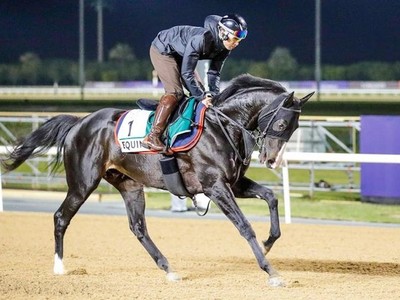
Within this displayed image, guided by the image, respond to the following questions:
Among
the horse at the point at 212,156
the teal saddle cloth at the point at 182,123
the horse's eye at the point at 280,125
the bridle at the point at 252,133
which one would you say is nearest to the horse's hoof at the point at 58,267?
the horse at the point at 212,156

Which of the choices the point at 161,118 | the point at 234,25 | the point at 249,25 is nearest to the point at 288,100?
the point at 234,25

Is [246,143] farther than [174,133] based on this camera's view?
No

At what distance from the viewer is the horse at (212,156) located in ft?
27.8

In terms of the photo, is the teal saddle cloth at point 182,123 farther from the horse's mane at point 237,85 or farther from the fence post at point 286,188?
the fence post at point 286,188

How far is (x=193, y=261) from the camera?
10.4 meters

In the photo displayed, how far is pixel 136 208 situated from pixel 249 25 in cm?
7759

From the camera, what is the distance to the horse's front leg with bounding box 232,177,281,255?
867cm

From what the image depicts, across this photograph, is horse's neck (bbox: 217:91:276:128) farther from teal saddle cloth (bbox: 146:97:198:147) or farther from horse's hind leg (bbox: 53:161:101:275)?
horse's hind leg (bbox: 53:161:101:275)

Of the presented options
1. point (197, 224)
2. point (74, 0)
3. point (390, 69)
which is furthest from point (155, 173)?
point (74, 0)

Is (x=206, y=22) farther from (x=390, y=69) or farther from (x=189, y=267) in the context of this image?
(x=390, y=69)

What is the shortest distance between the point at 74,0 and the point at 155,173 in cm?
8179

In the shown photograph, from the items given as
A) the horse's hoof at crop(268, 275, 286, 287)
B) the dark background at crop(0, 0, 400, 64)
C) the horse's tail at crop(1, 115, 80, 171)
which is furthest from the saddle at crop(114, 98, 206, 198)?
the dark background at crop(0, 0, 400, 64)

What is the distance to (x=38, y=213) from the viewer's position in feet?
49.6

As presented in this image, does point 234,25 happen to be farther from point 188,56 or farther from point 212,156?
point 212,156
